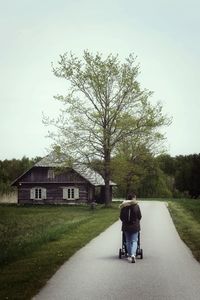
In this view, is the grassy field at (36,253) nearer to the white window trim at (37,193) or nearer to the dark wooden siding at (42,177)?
→ the dark wooden siding at (42,177)

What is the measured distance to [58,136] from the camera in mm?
44531

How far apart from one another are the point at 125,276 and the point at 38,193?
48.9 meters

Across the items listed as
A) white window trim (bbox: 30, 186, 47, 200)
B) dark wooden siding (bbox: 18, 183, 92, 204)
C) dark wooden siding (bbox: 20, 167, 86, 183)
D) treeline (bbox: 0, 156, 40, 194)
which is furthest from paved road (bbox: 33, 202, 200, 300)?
treeline (bbox: 0, 156, 40, 194)

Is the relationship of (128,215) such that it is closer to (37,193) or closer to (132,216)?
(132,216)

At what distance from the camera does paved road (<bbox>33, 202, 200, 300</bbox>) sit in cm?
984

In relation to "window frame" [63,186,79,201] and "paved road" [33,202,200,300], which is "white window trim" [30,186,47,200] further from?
"paved road" [33,202,200,300]

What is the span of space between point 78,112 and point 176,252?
29.6 meters

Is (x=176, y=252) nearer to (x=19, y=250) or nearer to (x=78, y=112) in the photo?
(x=19, y=250)

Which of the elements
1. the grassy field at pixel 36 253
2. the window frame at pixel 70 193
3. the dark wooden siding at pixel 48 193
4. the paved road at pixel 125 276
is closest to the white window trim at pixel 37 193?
the dark wooden siding at pixel 48 193

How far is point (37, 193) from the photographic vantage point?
6016 centimetres

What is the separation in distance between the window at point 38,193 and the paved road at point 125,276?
4260cm

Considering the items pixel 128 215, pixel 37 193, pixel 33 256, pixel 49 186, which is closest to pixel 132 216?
pixel 128 215

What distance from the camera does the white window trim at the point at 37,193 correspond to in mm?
59781

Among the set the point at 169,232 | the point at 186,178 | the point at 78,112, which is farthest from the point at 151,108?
the point at 186,178
